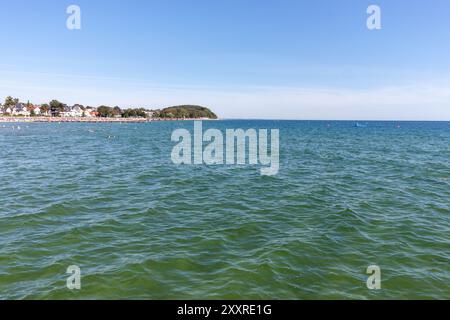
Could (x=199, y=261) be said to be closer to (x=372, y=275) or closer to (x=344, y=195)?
(x=372, y=275)

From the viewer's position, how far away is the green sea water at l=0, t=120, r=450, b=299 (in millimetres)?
10352

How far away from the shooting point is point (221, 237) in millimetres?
14562

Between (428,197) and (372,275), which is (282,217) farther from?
(428,197)

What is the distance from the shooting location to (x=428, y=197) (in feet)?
73.7

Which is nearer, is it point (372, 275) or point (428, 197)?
point (372, 275)

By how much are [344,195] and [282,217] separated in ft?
25.1

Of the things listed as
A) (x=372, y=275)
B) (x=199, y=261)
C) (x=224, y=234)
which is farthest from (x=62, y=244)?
(x=372, y=275)

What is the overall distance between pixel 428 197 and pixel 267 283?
58.8ft

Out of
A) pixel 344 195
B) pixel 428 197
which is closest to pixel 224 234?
pixel 344 195

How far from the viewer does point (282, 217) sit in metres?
17.6

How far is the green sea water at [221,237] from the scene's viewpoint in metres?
10.4

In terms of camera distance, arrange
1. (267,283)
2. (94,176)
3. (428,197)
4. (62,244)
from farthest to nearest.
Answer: (94,176) → (428,197) → (62,244) → (267,283)
